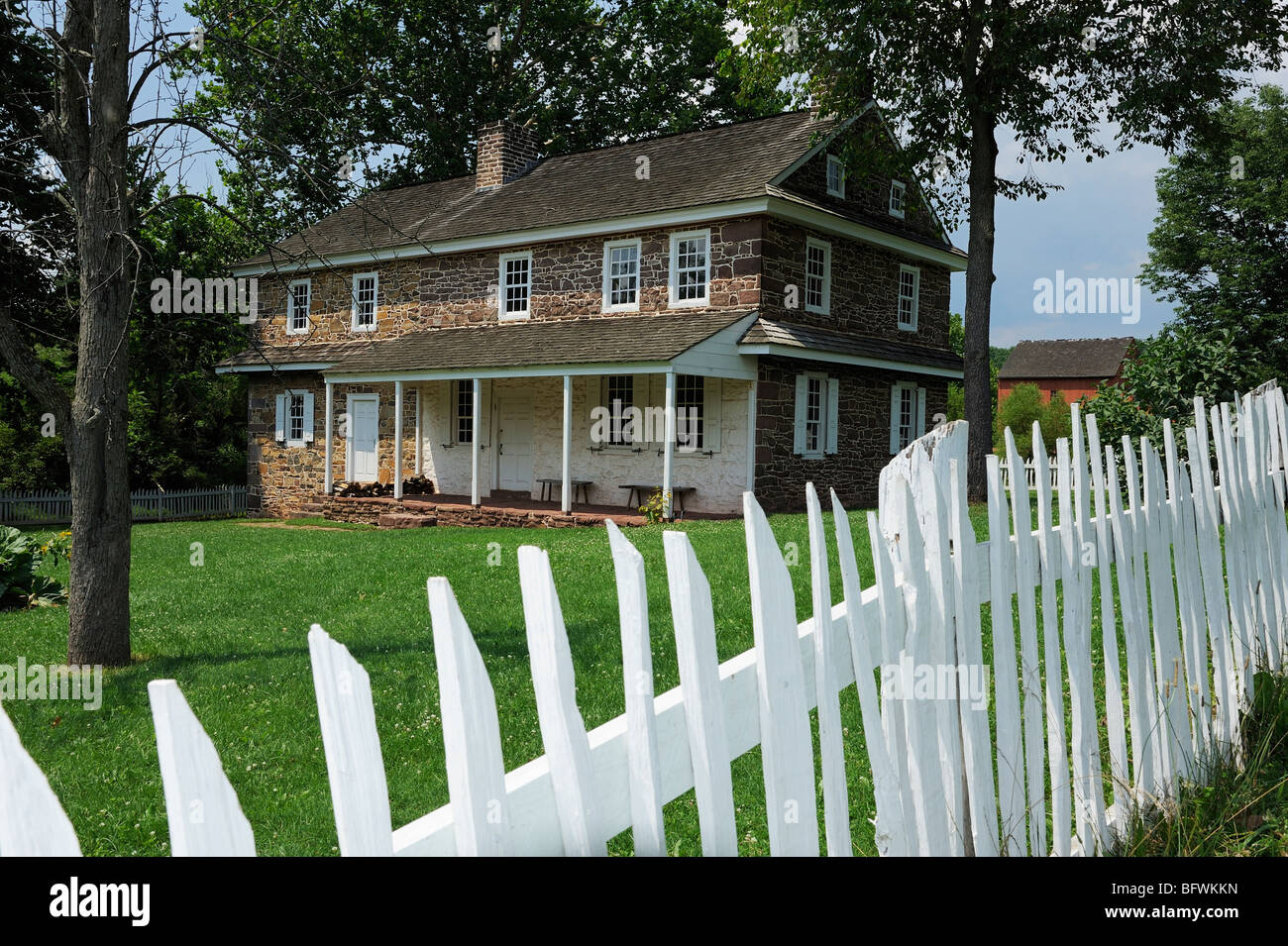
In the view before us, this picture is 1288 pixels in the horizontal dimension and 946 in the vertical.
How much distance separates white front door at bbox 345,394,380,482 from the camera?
84.2 feet

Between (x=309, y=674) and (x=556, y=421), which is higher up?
(x=556, y=421)

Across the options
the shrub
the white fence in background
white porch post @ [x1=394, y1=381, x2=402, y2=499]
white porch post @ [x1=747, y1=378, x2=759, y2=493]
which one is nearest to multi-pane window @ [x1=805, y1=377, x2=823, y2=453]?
white porch post @ [x1=747, y1=378, x2=759, y2=493]

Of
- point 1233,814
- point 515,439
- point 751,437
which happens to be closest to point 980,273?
point 751,437

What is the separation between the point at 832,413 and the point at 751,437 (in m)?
3.12

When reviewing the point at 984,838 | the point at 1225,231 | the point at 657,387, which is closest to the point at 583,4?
the point at 657,387

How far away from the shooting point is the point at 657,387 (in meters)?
20.8

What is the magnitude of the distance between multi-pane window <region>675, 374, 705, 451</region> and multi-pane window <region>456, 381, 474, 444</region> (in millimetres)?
6378

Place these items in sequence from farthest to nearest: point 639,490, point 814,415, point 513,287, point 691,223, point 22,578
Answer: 1. point 513,287
2. point 814,415
3. point 639,490
4. point 691,223
5. point 22,578

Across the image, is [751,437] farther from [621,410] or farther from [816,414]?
[621,410]

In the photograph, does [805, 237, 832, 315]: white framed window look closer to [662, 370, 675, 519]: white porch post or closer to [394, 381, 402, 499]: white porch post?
[662, 370, 675, 519]: white porch post

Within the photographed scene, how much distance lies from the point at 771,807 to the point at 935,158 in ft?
74.7

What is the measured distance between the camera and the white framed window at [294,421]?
2716cm

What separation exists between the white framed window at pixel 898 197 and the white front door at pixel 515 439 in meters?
10.1

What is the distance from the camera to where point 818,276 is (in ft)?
68.9
